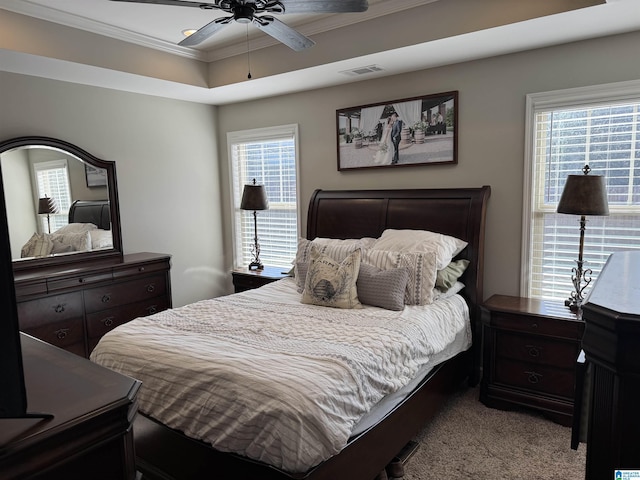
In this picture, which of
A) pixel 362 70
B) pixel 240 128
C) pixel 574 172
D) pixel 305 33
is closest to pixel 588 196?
pixel 574 172

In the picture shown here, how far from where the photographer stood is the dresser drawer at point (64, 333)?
3348 millimetres

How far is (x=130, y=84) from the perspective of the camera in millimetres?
4043

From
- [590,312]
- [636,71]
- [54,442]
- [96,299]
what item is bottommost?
[96,299]

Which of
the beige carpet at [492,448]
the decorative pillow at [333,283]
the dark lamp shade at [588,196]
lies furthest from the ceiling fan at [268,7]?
the beige carpet at [492,448]

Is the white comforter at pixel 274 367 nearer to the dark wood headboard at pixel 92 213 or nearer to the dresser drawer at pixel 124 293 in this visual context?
the dresser drawer at pixel 124 293

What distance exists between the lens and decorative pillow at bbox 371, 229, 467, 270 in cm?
321

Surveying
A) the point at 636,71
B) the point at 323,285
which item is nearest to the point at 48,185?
the point at 323,285

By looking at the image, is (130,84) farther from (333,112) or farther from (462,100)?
(462,100)

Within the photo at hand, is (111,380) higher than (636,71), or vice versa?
(636,71)

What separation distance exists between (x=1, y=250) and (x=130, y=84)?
3.86m

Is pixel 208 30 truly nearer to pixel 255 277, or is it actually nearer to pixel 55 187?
pixel 55 187

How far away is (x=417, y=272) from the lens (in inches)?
119

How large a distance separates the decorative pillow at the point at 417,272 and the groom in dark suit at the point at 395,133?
3.72 ft

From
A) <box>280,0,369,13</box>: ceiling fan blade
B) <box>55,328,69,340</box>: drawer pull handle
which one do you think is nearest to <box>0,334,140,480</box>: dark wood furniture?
<box>280,0,369,13</box>: ceiling fan blade
